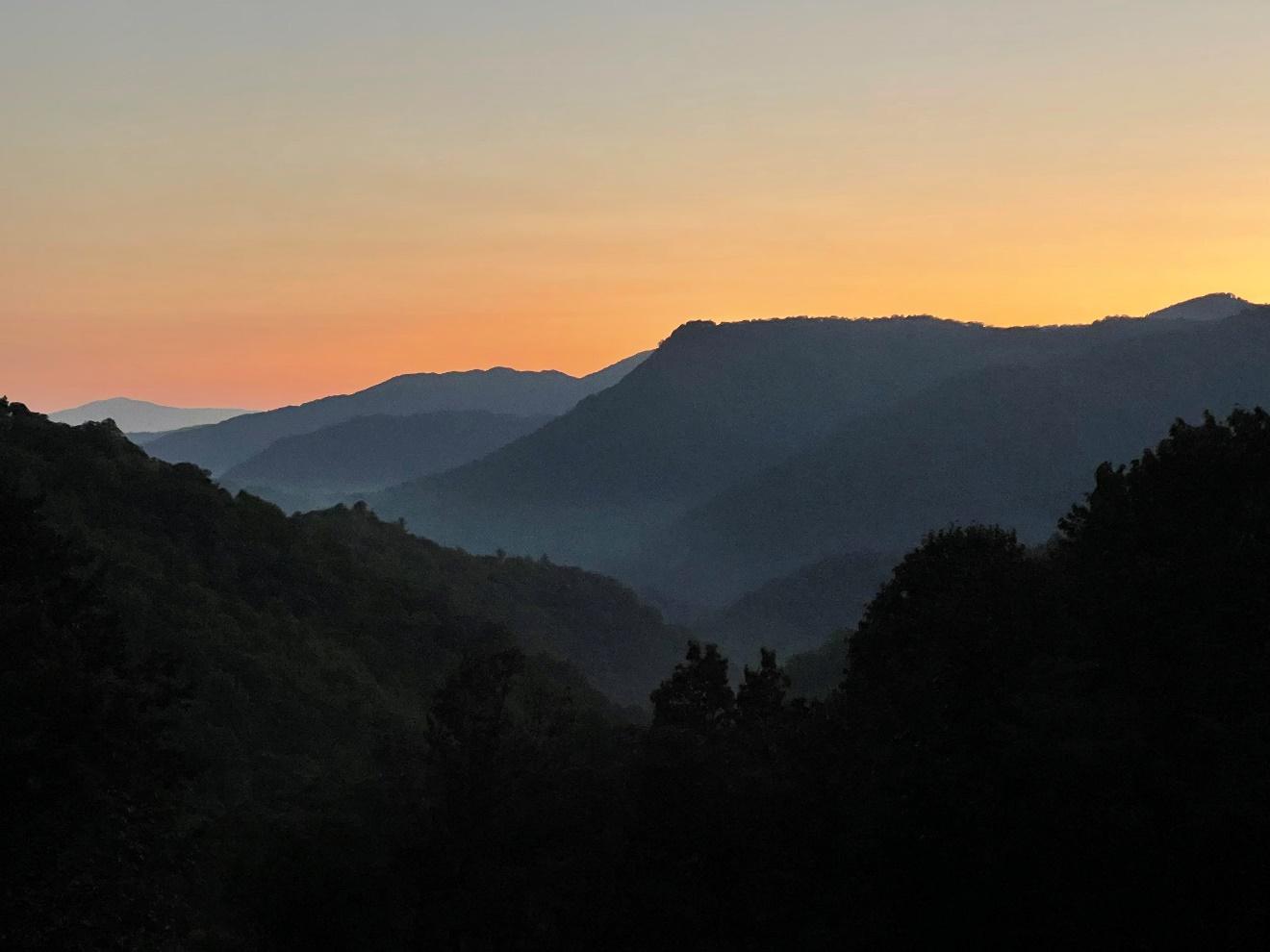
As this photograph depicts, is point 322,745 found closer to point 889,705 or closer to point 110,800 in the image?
point 889,705

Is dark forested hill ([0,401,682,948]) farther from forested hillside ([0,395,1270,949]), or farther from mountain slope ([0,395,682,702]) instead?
mountain slope ([0,395,682,702])

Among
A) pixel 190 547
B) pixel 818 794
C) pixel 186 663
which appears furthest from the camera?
pixel 190 547

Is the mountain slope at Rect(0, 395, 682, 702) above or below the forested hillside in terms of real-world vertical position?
above

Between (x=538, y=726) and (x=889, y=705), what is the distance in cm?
861

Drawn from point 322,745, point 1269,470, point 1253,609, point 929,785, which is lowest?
point 322,745

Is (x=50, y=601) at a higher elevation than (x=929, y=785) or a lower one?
higher

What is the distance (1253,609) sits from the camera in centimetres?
2556


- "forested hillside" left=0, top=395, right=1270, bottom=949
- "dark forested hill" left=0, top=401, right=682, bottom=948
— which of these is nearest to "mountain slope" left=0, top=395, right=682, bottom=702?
"dark forested hill" left=0, top=401, right=682, bottom=948

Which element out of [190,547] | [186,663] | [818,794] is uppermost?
[190,547]

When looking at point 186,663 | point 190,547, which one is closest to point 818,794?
point 186,663

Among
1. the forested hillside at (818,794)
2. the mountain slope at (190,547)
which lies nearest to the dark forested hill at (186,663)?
the forested hillside at (818,794)

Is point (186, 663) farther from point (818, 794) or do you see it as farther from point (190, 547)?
point (818, 794)

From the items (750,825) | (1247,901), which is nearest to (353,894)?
(750,825)

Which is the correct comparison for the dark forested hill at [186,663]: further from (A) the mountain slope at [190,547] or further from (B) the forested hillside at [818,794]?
(A) the mountain slope at [190,547]
